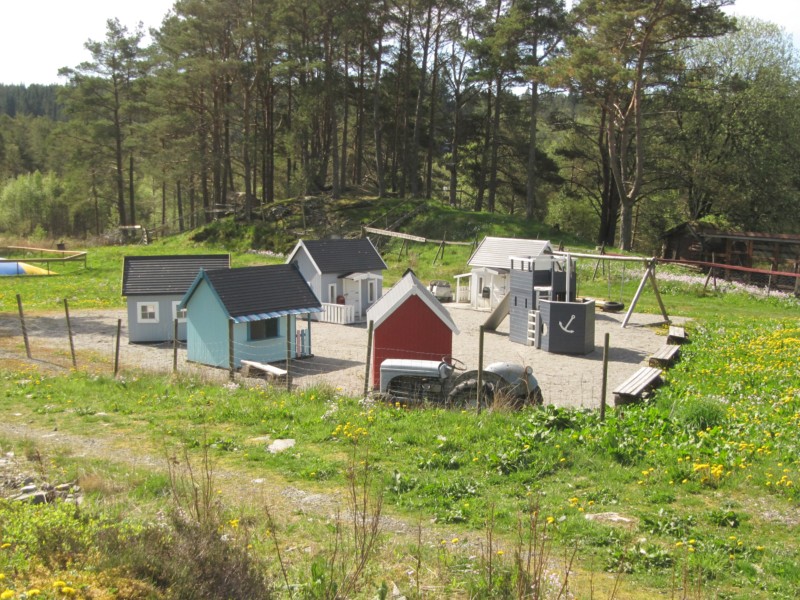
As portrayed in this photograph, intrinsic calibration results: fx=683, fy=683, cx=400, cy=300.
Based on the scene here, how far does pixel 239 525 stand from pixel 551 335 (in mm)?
16054

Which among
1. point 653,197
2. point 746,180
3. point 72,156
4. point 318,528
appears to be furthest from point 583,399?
point 72,156

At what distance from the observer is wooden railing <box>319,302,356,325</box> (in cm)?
2694

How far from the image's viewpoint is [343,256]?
28266 mm

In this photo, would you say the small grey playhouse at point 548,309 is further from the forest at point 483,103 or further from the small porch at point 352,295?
the forest at point 483,103

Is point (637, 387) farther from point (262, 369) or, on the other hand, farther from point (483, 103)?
point (483, 103)

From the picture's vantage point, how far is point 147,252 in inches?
1857

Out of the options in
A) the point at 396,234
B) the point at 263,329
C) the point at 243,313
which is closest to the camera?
the point at 243,313

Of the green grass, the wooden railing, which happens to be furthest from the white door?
the green grass

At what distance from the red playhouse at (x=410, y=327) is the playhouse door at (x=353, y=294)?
38.5 ft

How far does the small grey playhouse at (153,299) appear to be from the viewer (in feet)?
77.8

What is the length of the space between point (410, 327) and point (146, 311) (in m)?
12.1

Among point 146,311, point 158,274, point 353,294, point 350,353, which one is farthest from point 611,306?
point 146,311

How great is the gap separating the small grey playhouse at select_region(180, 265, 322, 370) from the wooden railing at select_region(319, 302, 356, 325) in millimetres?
5995

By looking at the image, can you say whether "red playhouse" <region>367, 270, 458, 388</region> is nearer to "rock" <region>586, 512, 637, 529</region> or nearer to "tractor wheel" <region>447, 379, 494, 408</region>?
"tractor wheel" <region>447, 379, 494, 408</region>
